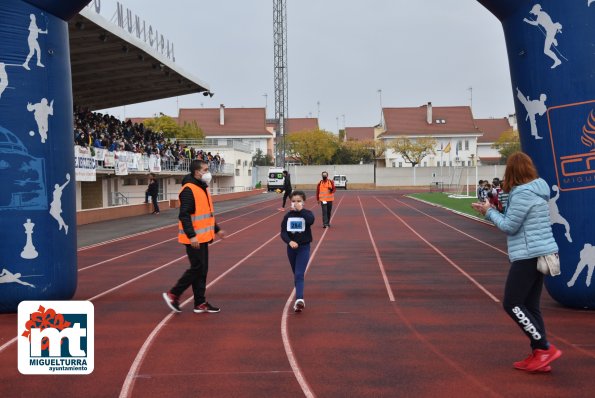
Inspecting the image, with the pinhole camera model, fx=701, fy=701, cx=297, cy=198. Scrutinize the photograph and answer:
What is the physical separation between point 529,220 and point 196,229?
13.2 ft

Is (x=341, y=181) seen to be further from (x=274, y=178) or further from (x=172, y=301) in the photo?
(x=172, y=301)

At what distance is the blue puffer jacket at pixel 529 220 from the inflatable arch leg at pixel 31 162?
5.30 metres

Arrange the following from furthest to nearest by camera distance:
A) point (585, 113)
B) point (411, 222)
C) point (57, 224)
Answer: point (411, 222) → point (57, 224) → point (585, 113)

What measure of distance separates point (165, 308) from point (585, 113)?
556cm

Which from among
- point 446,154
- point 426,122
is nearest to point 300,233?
point 446,154

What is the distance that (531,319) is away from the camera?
5711 mm

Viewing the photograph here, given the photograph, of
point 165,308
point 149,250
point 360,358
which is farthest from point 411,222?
point 360,358

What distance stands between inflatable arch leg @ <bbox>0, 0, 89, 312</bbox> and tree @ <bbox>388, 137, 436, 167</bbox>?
7824 cm

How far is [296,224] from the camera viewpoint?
864cm

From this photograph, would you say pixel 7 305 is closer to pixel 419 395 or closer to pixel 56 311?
pixel 56 311

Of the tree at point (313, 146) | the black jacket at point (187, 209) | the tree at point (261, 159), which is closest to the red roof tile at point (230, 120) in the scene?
the tree at point (261, 159)

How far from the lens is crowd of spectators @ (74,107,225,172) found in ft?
85.2

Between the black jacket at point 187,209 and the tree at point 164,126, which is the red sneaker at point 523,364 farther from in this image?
the tree at point 164,126

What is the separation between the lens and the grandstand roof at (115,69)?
24.7m
